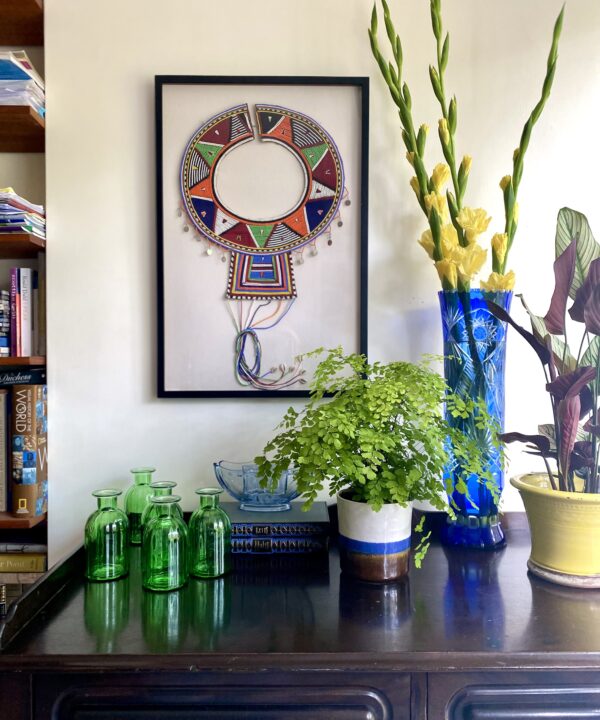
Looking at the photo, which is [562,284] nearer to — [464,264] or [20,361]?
[464,264]

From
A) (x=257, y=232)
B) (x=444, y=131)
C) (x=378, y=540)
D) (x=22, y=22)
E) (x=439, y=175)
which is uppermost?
(x=22, y=22)

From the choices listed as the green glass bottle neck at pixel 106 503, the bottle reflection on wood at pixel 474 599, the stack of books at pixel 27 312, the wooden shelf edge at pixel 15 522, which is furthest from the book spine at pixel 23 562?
the bottle reflection on wood at pixel 474 599

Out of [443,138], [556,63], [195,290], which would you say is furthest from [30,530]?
[556,63]

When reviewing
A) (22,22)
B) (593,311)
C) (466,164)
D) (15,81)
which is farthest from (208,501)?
(22,22)

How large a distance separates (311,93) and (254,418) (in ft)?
2.66

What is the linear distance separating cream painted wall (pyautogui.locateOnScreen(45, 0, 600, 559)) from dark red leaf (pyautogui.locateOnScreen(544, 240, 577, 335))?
1.15ft

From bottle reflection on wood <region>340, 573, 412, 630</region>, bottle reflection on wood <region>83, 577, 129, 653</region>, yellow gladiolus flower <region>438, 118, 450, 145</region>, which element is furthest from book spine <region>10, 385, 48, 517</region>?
yellow gladiolus flower <region>438, 118, 450, 145</region>

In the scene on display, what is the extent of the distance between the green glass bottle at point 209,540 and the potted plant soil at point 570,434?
59 cm

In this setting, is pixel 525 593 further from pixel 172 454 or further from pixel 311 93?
pixel 311 93

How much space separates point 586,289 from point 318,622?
0.76 m

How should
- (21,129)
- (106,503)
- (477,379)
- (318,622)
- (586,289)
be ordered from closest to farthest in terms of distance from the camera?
(318,622) → (586,289) → (106,503) → (477,379) → (21,129)

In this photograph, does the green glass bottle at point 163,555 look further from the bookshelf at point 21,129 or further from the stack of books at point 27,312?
the bookshelf at point 21,129

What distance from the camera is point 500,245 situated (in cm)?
125

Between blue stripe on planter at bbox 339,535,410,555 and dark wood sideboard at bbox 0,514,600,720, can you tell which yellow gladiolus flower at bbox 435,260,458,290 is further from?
dark wood sideboard at bbox 0,514,600,720
